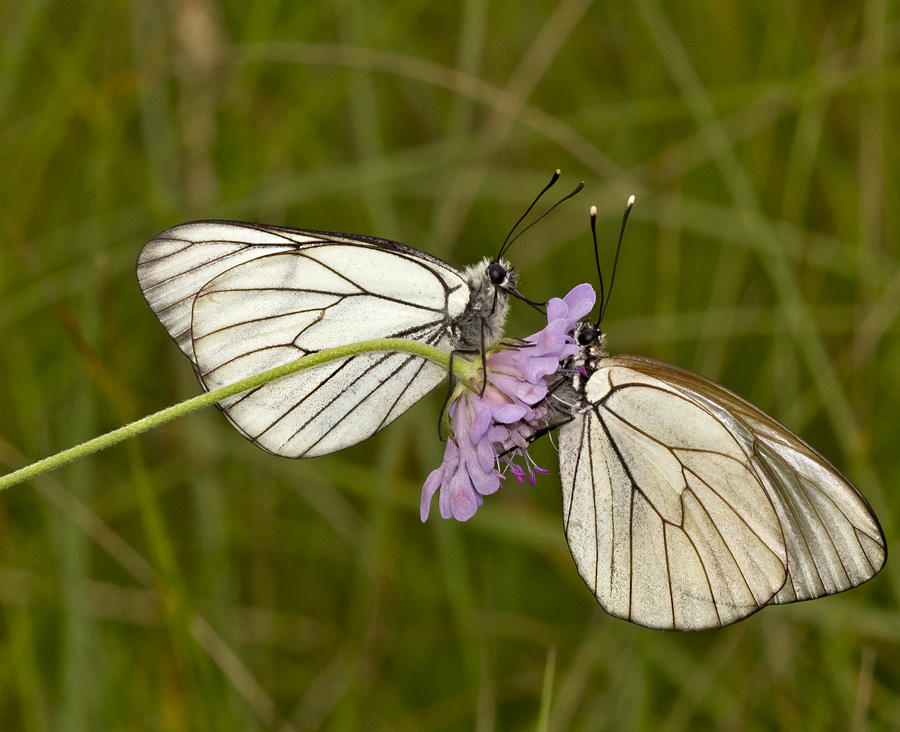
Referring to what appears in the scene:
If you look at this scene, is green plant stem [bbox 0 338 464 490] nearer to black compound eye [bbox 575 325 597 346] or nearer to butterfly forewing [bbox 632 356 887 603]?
black compound eye [bbox 575 325 597 346]

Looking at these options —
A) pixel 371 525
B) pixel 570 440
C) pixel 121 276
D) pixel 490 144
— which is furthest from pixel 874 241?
pixel 121 276

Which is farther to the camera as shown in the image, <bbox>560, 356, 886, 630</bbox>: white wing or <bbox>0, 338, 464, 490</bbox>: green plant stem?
<bbox>560, 356, 886, 630</bbox>: white wing

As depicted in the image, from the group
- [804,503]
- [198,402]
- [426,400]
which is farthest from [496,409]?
[426,400]

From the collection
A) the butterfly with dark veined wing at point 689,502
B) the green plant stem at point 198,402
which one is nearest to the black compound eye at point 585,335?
the butterfly with dark veined wing at point 689,502

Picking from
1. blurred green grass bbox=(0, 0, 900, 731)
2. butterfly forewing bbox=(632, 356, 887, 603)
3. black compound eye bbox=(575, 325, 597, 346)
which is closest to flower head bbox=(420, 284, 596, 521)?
black compound eye bbox=(575, 325, 597, 346)

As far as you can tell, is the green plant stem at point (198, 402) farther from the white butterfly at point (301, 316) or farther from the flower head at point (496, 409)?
the white butterfly at point (301, 316)

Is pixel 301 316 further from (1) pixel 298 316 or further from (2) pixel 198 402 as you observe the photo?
(2) pixel 198 402
